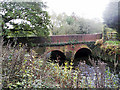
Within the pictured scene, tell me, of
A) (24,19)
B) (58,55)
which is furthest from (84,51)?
(24,19)

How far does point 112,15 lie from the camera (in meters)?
2.51

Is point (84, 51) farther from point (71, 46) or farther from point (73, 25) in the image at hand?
point (73, 25)

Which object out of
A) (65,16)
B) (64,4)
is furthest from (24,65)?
(64,4)

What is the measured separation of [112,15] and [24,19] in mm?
1998

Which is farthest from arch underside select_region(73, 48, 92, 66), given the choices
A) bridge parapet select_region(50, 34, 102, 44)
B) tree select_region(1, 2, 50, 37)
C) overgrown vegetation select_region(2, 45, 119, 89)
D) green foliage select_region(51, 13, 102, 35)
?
tree select_region(1, 2, 50, 37)

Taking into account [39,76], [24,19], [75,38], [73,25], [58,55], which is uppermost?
[24,19]

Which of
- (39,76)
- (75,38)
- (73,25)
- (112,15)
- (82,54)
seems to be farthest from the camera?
(82,54)

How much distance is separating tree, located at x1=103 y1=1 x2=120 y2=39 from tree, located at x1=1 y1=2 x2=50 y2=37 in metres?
1.29

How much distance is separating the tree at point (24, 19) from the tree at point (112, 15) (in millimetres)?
1290

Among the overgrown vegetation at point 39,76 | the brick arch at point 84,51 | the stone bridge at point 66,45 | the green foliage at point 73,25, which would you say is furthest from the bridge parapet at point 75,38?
the overgrown vegetation at point 39,76

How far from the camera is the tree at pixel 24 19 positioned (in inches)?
101

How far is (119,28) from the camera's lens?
247cm

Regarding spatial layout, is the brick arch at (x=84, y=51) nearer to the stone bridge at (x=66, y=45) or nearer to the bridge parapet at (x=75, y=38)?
the stone bridge at (x=66, y=45)

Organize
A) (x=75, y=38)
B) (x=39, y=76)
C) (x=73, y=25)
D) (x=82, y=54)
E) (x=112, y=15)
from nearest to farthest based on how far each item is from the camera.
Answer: (x=39, y=76), (x=73, y=25), (x=112, y=15), (x=75, y=38), (x=82, y=54)
